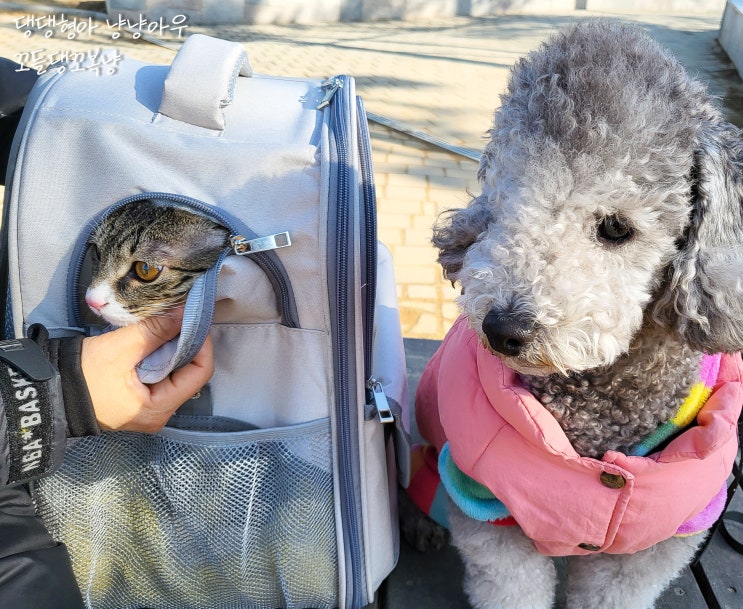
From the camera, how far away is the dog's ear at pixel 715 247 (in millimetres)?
1056

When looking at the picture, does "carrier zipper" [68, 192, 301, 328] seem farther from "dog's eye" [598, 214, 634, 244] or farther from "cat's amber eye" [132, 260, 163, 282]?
"dog's eye" [598, 214, 634, 244]

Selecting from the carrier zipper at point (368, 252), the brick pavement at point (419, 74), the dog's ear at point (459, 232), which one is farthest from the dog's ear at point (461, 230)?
the brick pavement at point (419, 74)

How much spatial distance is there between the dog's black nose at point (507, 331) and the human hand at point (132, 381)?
554 mm

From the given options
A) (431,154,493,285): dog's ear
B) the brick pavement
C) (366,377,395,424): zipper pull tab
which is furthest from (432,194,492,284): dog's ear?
the brick pavement

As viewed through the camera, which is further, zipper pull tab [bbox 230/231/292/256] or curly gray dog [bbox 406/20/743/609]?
zipper pull tab [bbox 230/231/292/256]

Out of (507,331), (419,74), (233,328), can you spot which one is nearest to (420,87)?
(419,74)

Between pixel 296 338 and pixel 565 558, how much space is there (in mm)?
979

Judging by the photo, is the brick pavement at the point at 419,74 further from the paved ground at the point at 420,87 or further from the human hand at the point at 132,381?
the human hand at the point at 132,381

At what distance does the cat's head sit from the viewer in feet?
4.23

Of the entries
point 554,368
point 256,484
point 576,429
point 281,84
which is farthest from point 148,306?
point 576,429

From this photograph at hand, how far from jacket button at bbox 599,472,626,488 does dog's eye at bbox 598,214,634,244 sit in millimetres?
448

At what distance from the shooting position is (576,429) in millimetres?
1331

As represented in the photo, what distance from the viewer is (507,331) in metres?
1.07

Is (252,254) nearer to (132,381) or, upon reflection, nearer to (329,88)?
(132,381)
